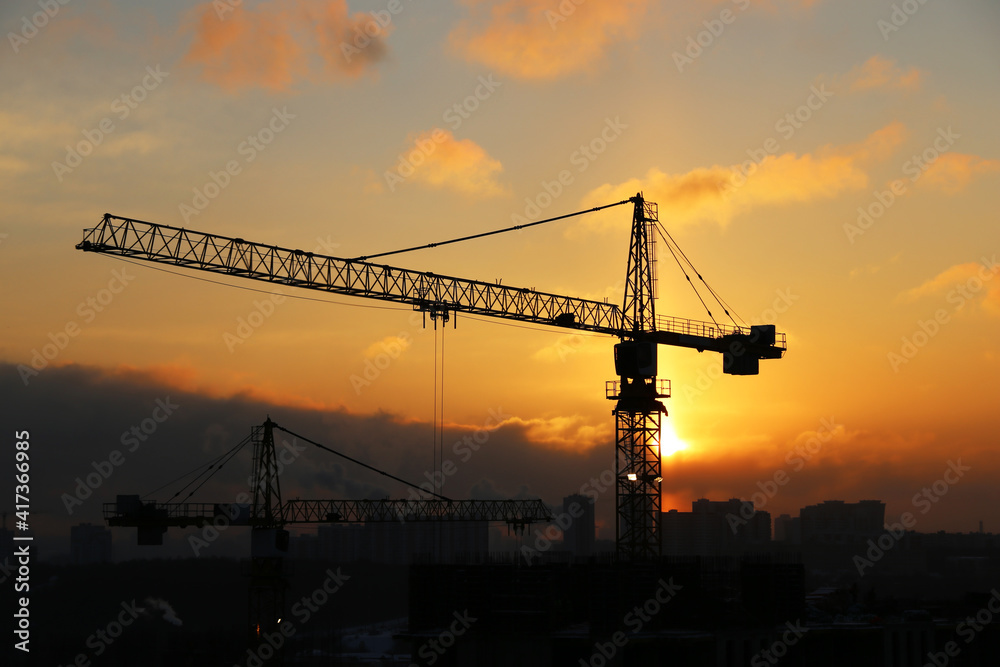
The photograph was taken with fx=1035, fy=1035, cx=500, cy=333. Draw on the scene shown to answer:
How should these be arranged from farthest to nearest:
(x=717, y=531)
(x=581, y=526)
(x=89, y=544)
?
(x=717, y=531)
(x=89, y=544)
(x=581, y=526)

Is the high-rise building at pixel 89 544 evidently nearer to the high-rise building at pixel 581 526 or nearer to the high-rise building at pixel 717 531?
the high-rise building at pixel 581 526

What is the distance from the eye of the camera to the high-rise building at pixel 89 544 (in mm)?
151750

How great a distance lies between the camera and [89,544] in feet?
505

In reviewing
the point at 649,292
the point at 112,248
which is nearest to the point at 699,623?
the point at 649,292

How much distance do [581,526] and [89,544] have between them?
241 ft

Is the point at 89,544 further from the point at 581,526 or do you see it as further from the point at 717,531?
the point at 717,531

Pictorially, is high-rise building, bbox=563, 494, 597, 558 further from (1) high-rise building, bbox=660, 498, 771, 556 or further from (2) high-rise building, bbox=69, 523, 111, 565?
(2) high-rise building, bbox=69, 523, 111, 565

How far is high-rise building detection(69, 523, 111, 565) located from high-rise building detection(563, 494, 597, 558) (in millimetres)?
68545

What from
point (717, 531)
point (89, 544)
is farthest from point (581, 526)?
point (89, 544)

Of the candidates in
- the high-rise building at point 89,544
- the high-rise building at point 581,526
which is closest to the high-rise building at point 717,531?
the high-rise building at point 581,526

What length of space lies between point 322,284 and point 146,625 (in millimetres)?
95583

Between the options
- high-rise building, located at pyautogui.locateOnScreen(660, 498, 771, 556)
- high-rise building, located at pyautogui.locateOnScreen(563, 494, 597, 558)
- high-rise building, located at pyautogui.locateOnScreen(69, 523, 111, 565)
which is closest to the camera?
high-rise building, located at pyautogui.locateOnScreen(563, 494, 597, 558)

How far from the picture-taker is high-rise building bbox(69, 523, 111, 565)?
152 metres

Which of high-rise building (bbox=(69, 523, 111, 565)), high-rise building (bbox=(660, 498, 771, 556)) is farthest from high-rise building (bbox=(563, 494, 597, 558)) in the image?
high-rise building (bbox=(69, 523, 111, 565))
